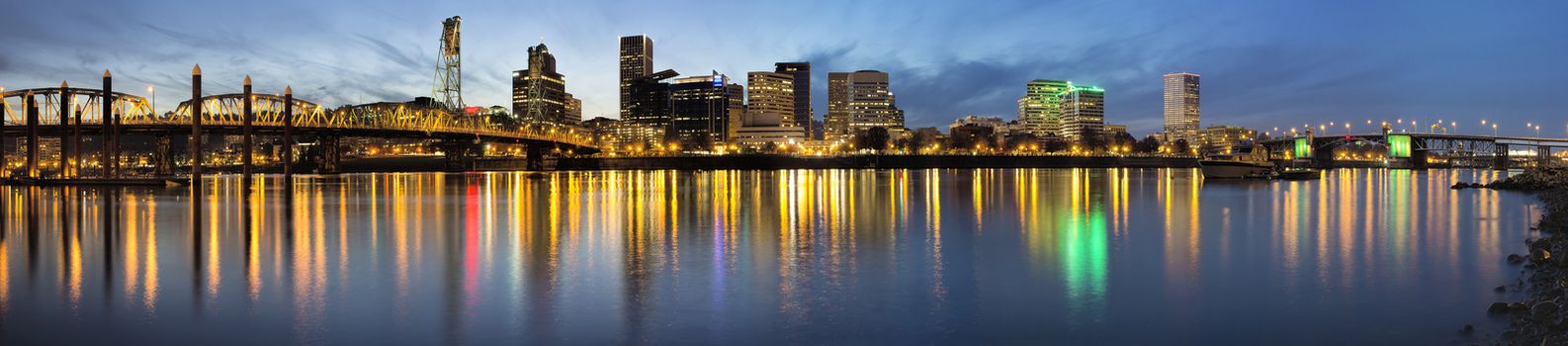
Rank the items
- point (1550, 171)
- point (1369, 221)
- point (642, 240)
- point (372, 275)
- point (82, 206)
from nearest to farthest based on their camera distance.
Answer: point (372, 275) < point (642, 240) < point (1369, 221) < point (82, 206) < point (1550, 171)

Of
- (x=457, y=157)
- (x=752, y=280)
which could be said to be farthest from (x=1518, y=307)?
(x=457, y=157)

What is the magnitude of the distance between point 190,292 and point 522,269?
14.3 feet

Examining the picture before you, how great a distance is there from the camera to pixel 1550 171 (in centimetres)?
5866

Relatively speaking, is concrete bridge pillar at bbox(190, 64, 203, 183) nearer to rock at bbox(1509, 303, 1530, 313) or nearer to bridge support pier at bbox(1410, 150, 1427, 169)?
rock at bbox(1509, 303, 1530, 313)

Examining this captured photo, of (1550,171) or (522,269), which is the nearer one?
(522,269)

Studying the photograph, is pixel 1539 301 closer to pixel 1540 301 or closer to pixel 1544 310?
pixel 1540 301

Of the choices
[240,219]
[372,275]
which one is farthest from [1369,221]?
[240,219]

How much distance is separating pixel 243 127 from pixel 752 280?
303ft

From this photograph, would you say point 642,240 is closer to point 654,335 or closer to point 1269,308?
point 654,335

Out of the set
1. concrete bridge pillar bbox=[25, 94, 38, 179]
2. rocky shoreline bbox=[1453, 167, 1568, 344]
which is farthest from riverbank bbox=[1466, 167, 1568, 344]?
concrete bridge pillar bbox=[25, 94, 38, 179]

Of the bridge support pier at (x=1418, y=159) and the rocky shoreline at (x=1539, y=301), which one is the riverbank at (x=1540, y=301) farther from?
the bridge support pier at (x=1418, y=159)

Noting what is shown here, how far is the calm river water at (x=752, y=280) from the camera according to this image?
967 cm

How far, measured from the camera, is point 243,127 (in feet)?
293

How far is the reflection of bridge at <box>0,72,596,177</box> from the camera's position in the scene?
2790 inches
